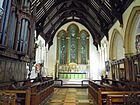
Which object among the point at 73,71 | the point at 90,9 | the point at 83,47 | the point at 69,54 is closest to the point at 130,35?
the point at 90,9

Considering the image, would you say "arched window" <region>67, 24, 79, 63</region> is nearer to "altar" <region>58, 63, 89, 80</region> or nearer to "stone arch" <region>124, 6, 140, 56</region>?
"altar" <region>58, 63, 89, 80</region>

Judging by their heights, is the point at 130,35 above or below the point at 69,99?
above

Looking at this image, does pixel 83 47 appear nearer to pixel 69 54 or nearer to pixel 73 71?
pixel 69 54

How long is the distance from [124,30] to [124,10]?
1.24 metres

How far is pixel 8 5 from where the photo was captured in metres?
5.48

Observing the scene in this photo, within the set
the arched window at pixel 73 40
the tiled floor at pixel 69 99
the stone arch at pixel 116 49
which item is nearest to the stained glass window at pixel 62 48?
the arched window at pixel 73 40

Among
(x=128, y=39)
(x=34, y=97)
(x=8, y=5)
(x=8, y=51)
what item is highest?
(x=8, y=5)

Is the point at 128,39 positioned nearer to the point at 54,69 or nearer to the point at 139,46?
the point at 139,46

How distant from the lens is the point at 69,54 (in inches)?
743

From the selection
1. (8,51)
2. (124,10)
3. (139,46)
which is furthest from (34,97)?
(124,10)

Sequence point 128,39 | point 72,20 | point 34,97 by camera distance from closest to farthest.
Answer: point 34,97, point 128,39, point 72,20

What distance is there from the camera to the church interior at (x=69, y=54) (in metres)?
4.96

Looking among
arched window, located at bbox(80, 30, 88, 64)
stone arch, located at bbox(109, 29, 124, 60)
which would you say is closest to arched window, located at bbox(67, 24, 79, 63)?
arched window, located at bbox(80, 30, 88, 64)

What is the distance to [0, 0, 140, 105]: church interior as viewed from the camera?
4961 mm
